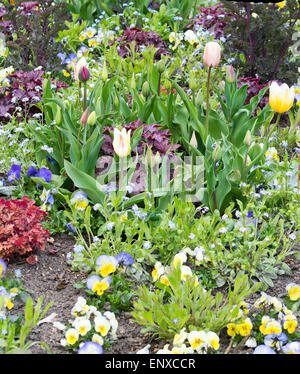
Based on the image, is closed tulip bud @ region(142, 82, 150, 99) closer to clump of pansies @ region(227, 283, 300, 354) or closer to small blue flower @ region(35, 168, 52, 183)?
small blue flower @ region(35, 168, 52, 183)

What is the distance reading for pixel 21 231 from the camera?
2.53 meters

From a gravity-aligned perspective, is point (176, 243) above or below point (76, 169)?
below

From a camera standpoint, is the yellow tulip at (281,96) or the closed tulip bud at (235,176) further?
the closed tulip bud at (235,176)

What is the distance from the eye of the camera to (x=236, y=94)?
322 centimetres

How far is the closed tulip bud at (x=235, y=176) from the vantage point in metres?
2.87

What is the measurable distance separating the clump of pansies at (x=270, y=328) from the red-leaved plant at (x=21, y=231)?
3.08 feet

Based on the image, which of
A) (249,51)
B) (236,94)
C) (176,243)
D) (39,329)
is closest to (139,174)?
(176,243)

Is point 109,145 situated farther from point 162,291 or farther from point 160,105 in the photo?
point 162,291

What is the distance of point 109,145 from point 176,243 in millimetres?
783

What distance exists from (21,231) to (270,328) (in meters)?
1.16

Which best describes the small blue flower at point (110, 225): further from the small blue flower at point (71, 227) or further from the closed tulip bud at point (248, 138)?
the closed tulip bud at point (248, 138)

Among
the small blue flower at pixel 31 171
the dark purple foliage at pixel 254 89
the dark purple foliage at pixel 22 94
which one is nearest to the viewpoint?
the small blue flower at pixel 31 171

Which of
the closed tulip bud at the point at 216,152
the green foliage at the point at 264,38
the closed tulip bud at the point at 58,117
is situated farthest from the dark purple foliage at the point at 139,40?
the closed tulip bud at the point at 216,152

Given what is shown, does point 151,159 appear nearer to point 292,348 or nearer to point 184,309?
point 184,309
